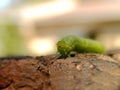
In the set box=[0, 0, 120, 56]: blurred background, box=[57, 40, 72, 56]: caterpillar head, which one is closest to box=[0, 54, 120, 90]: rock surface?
box=[57, 40, 72, 56]: caterpillar head

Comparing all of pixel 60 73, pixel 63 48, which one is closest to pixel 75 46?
pixel 63 48

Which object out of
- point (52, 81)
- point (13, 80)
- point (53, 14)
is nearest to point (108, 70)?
point (52, 81)

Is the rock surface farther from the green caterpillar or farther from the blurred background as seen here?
the blurred background

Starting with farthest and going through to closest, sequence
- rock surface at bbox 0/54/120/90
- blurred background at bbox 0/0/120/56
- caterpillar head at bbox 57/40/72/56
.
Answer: blurred background at bbox 0/0/120/56 → caterpillar head at bbox 57/40/72/56 → rock surface at bbox 0/54/120/90

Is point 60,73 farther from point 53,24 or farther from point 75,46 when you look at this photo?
point 53,24

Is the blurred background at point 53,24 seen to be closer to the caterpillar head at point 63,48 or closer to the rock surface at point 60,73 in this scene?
the caterpillar head at point 63,48
